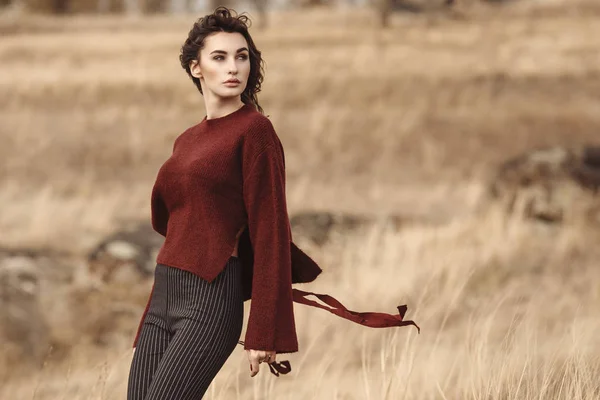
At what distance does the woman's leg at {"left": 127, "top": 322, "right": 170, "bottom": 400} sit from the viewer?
2.53 metres

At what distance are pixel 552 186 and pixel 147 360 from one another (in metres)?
7.21

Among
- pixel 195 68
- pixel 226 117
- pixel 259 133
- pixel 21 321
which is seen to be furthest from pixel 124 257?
pixel 259 133

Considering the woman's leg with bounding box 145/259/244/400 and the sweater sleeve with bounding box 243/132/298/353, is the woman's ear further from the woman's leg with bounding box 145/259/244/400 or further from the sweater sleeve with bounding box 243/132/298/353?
the woman's leg with bounding box 145/259/244/400

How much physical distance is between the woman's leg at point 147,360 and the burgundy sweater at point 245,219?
0.19 m

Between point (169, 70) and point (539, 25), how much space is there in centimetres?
981

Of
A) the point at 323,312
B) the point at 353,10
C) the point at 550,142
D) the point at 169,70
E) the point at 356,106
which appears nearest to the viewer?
the point at 323,312

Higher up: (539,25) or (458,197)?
(539,25)

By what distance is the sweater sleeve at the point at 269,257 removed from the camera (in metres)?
2.41

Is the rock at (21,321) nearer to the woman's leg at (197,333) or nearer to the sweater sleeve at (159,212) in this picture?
the sweater sleeve at (159,212)

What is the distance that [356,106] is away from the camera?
1594cm

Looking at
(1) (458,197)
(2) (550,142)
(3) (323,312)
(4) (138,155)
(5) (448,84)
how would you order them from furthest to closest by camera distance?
1. (5) (448,84)
2. (2) (550,142)
3. (4) (138,155)
4. (1) (458,197)
5. (3) (323,312)

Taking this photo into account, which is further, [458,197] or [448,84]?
[448,84]

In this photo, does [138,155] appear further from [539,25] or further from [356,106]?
[539,25]

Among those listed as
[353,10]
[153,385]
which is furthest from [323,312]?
[353,10]
